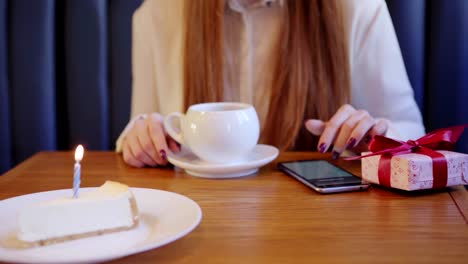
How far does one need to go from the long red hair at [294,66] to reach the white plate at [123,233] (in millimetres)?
522

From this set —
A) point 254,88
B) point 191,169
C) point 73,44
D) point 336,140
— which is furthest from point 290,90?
point 73,44

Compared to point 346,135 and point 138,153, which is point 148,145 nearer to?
point 138,153

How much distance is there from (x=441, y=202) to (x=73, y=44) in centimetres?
94

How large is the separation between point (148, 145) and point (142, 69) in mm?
519

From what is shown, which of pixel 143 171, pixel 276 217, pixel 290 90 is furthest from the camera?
pixel 290 90

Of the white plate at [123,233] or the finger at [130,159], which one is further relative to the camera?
the finger at [130,159]

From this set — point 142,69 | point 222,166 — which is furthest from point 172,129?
point 142,69

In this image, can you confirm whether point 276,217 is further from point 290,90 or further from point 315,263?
point 290,90

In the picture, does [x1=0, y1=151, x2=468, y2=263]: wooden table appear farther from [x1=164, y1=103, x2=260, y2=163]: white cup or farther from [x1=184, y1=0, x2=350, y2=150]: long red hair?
[x1=184, y1=0, x2=350, y2=150]: long red hair

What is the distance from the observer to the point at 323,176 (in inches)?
27.5

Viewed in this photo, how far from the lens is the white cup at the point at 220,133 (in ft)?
2.34

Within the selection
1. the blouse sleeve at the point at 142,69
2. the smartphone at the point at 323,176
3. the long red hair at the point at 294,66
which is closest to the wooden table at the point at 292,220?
the smartphone at the point at 323,176

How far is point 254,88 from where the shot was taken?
1.17 metres

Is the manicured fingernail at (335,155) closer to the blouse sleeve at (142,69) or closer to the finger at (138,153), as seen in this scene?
the finger at (138,153)
